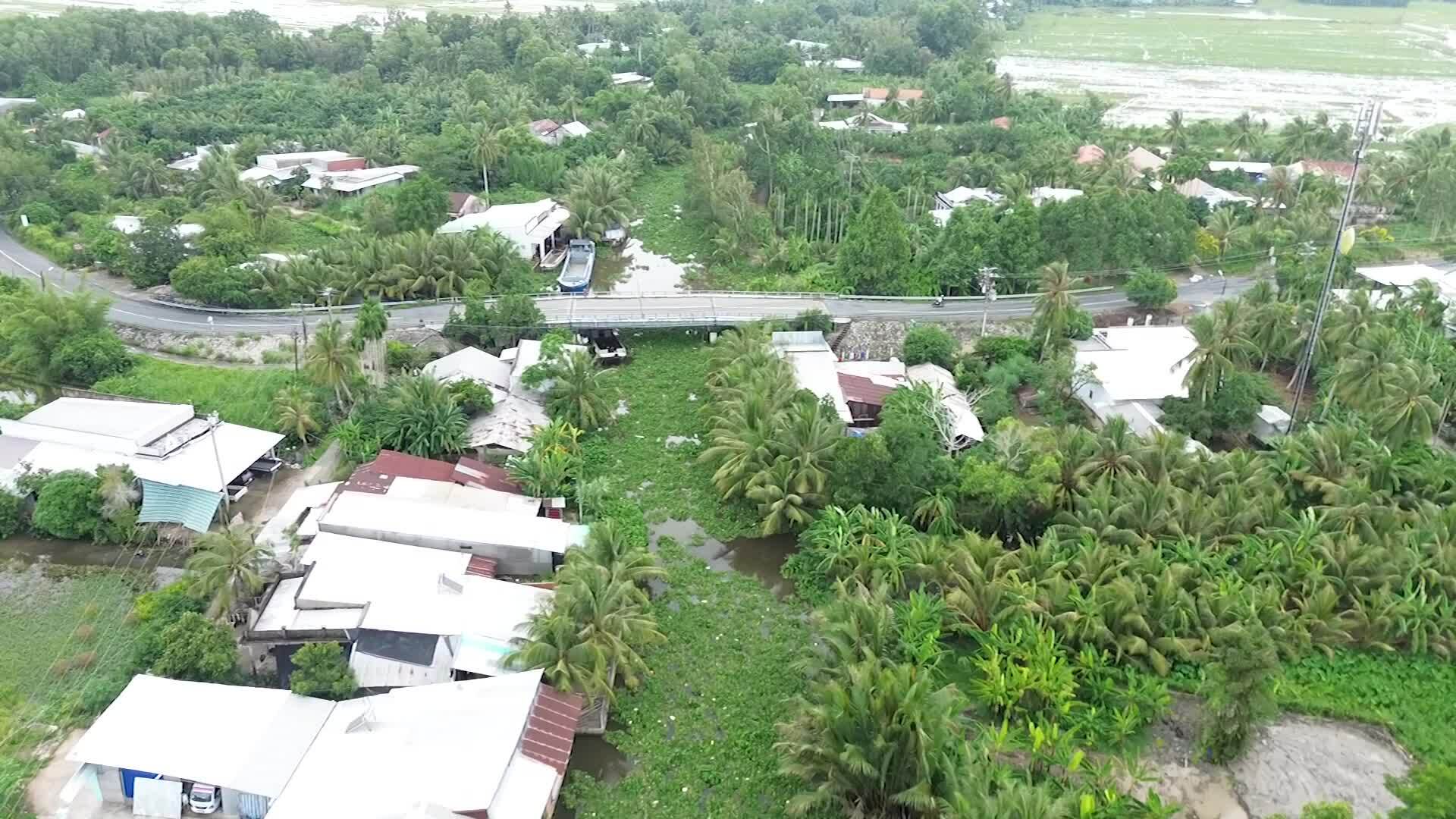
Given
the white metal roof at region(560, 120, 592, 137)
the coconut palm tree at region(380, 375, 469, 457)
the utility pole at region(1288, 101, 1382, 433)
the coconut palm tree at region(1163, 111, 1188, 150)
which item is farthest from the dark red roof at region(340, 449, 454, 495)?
the coconut palm tree at region(1163, 111, 1188, 150)

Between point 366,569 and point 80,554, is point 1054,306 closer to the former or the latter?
point 366,569

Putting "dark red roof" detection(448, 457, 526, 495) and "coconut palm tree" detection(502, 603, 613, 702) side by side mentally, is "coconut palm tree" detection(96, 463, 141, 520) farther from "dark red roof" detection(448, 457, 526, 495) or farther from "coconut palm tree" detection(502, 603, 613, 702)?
"coconut palm tree" detection(502, 603, 613, 702)

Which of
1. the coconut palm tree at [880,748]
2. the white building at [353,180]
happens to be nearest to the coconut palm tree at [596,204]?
the white building at [353,180]

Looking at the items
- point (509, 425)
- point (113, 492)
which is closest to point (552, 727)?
point (509, 425)

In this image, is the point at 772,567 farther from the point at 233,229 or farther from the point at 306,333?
the point at 233,229

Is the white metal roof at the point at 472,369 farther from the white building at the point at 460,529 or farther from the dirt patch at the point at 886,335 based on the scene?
the dirt patch at the point at 886,335
